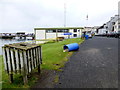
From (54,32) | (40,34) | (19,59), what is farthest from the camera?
(40,34)

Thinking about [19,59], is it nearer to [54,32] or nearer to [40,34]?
[54,32]

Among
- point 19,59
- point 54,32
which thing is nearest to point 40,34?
point 54,32

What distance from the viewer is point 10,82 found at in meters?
3.40

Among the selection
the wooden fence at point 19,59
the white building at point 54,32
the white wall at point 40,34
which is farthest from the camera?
the white wall at point 40,34

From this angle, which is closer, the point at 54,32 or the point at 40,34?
the point at 54,32

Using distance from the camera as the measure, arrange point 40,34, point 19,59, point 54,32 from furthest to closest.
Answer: point 40,34 → point 54,32 → point 19,59

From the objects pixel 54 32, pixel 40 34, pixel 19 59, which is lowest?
pixel 19 59

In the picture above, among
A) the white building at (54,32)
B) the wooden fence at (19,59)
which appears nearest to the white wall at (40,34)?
the white building at (54,32)

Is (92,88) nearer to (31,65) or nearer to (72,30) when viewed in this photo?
(31,65)

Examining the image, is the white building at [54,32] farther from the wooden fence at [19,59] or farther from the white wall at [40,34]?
the wooden fence at [19,59]

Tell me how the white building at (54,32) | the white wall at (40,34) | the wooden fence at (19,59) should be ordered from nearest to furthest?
the wooden fence at (19,59) < the white building at (54,32) < the white wall at (40,34)

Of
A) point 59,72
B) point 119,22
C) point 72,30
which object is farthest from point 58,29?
point 59,72

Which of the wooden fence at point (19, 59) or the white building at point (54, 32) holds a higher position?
the white building at point (54, 32)

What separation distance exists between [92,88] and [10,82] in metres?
2.95
